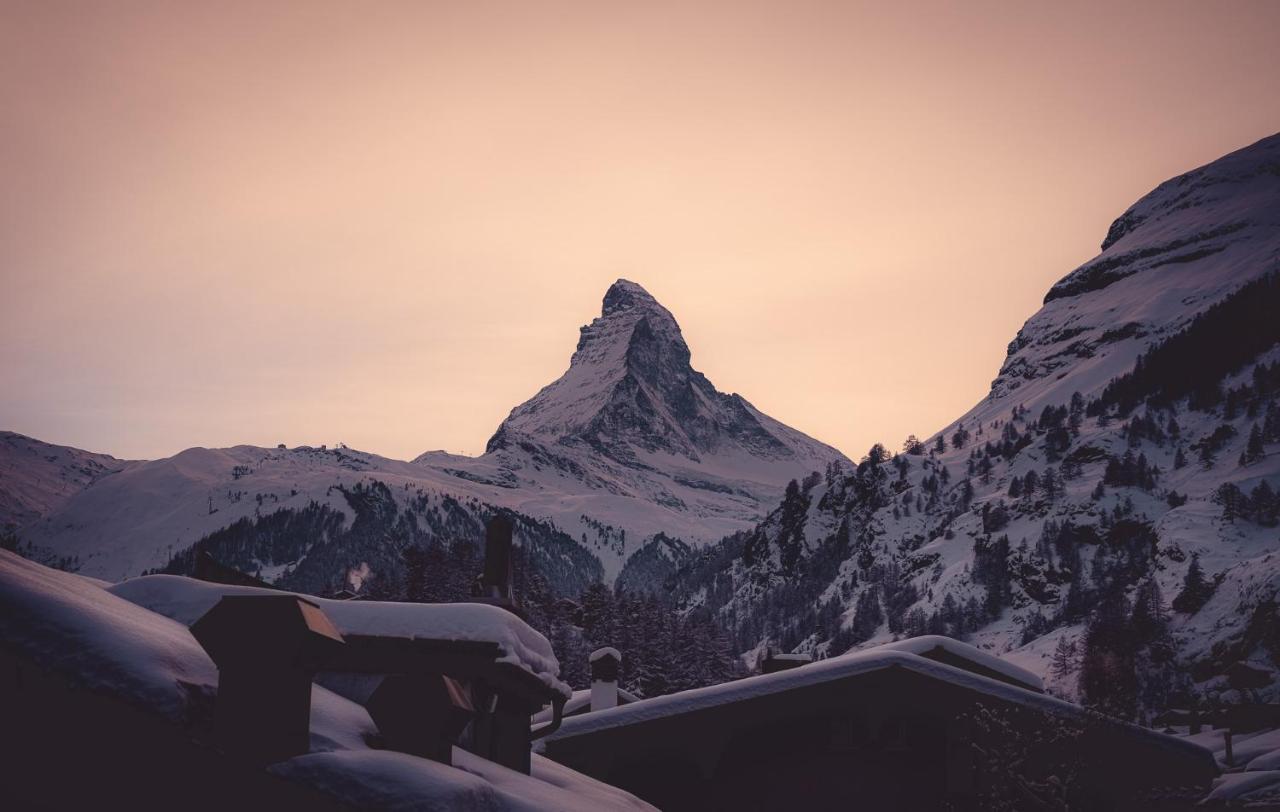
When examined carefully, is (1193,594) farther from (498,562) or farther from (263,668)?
(263,668)

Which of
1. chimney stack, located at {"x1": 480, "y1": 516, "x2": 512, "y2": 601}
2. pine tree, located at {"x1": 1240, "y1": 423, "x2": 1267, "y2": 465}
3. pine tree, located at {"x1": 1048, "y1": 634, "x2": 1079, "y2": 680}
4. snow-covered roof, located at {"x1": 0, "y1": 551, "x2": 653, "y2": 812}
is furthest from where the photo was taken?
pine tree, located at {"x1": 1240, "y1": 423, "x2": 1267, "y2": 465}

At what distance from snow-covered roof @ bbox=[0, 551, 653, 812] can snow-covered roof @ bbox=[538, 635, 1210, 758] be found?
1065 centimetres

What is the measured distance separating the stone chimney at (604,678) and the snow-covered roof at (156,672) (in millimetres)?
18138

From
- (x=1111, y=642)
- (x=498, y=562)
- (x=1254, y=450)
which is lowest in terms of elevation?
(x=1111, y=642)

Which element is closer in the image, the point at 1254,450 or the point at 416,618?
the point at 416,618

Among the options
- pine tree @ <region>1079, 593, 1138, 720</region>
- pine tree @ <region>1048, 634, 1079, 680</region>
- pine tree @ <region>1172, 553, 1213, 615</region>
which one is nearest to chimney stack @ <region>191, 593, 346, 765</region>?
pine tree @ <region>1079, 593, 1138, 720</region>

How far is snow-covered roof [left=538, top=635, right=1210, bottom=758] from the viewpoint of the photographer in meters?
19.4

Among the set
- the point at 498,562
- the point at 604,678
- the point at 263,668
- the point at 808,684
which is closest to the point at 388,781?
the point at 263,668

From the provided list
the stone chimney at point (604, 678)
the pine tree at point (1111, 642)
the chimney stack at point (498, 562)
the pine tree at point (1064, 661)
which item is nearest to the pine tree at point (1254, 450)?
the pine tree at point (1111, 642)

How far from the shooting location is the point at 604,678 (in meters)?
27.3

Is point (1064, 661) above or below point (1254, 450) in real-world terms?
below

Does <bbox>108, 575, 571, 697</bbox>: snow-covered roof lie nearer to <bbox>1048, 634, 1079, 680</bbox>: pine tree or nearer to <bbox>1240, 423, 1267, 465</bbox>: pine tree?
<bbox>1048, 634, 1079, 680</bbox>: pine tree

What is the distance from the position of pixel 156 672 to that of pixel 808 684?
14020mm

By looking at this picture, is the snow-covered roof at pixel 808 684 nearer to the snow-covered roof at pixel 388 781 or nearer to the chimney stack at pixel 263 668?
the snow-covered roof at pixel 388 781
